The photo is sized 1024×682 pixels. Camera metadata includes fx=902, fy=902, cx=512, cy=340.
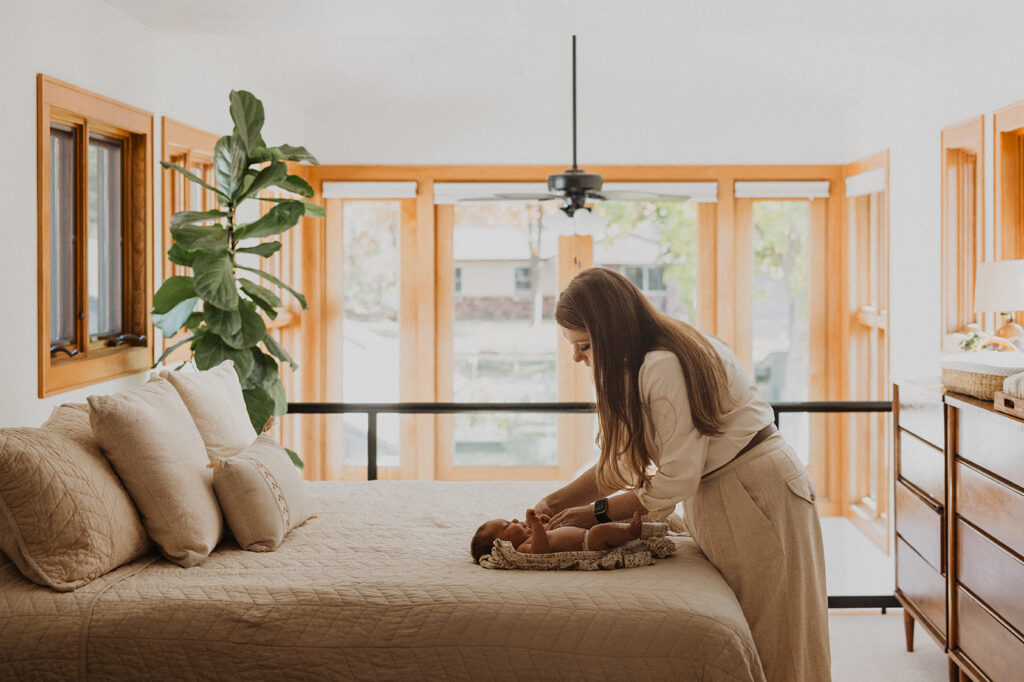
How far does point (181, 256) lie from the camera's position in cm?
352

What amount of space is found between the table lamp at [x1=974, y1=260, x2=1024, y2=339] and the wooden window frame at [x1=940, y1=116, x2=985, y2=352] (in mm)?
885

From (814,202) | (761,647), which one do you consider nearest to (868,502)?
(814,202)

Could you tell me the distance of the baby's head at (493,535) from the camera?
2141 mm

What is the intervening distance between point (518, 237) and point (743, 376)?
431 centimetres

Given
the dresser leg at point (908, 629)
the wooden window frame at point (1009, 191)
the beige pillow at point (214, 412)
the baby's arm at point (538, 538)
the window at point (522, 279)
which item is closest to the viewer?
the baby's arm at point (538, 538)

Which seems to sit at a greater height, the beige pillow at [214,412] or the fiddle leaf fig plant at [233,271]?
the fiddle leaf fig plant at [233,271]

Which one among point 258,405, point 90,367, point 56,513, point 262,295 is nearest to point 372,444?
point 258,405

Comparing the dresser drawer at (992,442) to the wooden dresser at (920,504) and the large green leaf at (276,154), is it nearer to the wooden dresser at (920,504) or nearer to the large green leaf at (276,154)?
the wooden dresser at (920,504)

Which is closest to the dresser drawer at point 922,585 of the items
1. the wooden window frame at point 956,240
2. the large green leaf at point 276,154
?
the wooden window frame at point 956,240

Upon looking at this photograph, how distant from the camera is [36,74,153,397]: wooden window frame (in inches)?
119

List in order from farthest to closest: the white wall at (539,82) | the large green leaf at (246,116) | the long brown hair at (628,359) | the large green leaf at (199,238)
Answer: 1. the large green leaf at (246,116)
2. the large green leaf at (199,238)
3. the white wall at (539,82)
4. the long brown hair at (628,359)

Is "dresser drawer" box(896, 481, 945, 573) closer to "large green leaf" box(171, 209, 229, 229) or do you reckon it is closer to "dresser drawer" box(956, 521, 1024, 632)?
"dresser drawer" box(956, 521, 1024, 632)

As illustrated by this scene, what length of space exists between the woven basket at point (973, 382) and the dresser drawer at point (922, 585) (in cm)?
63

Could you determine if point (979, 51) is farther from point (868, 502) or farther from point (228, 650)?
point (228, 650)
